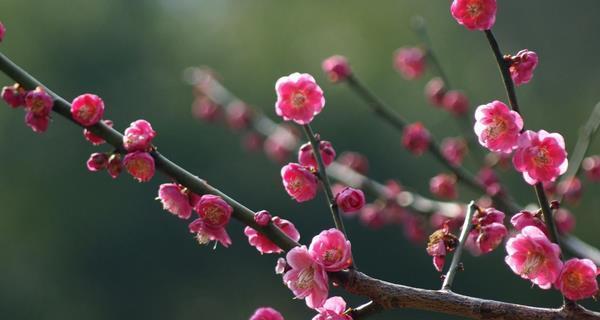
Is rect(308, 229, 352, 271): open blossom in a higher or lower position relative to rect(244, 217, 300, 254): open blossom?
lower

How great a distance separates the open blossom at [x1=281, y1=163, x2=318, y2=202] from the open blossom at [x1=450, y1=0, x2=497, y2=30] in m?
0.40

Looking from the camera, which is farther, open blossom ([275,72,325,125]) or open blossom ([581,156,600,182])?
open blossom ([581,156,600,182])

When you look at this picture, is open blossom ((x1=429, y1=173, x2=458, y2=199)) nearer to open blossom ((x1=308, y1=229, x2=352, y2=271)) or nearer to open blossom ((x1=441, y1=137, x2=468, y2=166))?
open blossom ((x1=441, y1=137, x2=468, y2=166))

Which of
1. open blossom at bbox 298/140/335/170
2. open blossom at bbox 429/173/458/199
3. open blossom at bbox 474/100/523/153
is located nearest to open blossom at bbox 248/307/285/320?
open blossom at bbox 298/140/335/170

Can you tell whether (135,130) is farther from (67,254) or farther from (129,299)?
(67,254)

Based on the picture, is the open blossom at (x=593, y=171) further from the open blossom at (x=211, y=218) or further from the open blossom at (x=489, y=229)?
the open blossom at (x=211, y=218)

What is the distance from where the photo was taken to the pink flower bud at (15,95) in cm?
158

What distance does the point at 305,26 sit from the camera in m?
24.6

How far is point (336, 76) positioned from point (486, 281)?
14.4m

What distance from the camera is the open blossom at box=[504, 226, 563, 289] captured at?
153cm

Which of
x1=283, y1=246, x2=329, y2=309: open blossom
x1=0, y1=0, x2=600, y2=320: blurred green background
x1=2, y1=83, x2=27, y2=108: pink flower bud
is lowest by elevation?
x1=283, y1=246, x2=329, y2=309: open blossom

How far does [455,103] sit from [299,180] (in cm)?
183

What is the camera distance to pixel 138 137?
1.58 metres

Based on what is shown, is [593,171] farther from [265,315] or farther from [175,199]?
[175,199]
